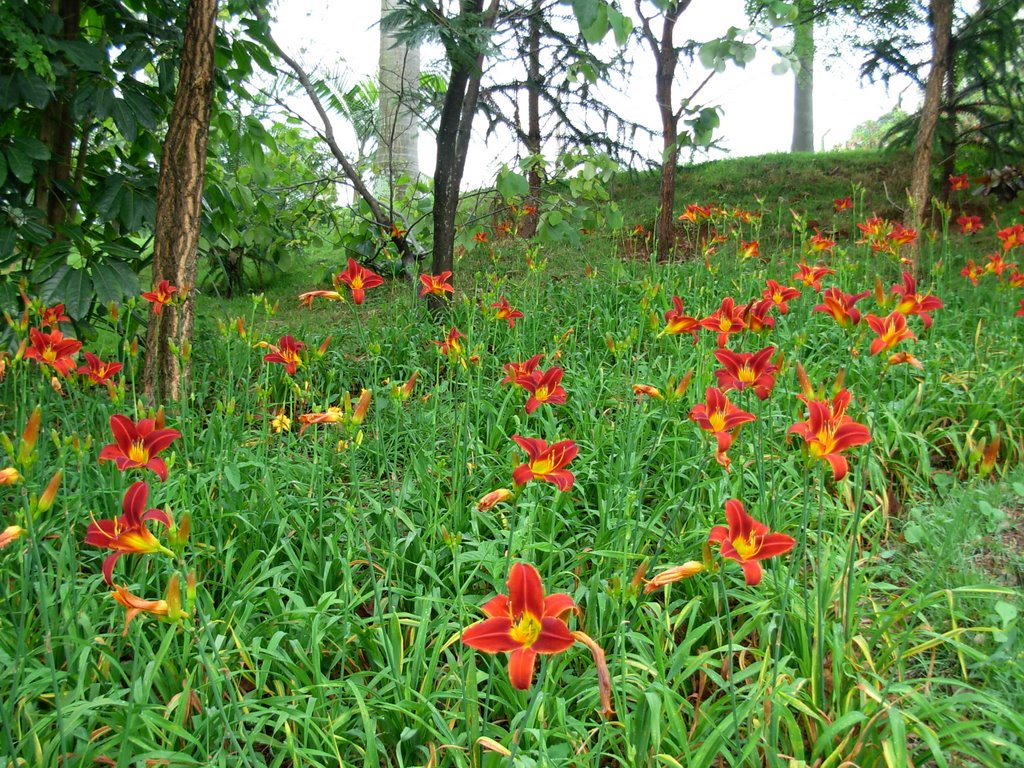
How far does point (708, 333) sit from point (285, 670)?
213 cm

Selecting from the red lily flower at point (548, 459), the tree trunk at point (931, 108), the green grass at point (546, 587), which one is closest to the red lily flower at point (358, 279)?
the green grass at point (546, 587)

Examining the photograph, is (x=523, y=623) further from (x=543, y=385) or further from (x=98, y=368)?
(x=98, y=368)

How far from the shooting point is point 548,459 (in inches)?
49.2

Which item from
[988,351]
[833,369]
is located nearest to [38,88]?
[833,369]

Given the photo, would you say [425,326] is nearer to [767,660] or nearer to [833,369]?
[833,369]

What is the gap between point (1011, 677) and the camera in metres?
1.56

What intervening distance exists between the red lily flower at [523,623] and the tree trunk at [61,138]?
2757mm

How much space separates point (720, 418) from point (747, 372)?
172 millimetres

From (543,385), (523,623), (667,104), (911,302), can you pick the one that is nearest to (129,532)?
(523,623)

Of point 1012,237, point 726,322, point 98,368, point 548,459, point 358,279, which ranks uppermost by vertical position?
point 1012,237

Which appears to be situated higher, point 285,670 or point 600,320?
point 600,320

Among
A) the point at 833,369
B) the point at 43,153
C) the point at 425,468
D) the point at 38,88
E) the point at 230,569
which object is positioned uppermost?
the point at 38,88

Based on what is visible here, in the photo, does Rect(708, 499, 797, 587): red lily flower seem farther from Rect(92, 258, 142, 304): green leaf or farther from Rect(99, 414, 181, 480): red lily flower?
Rect(92, 258, 142, 304): green leaf

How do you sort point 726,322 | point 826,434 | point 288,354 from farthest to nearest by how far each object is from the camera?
point 288,354, point 726,322, point 826,434
